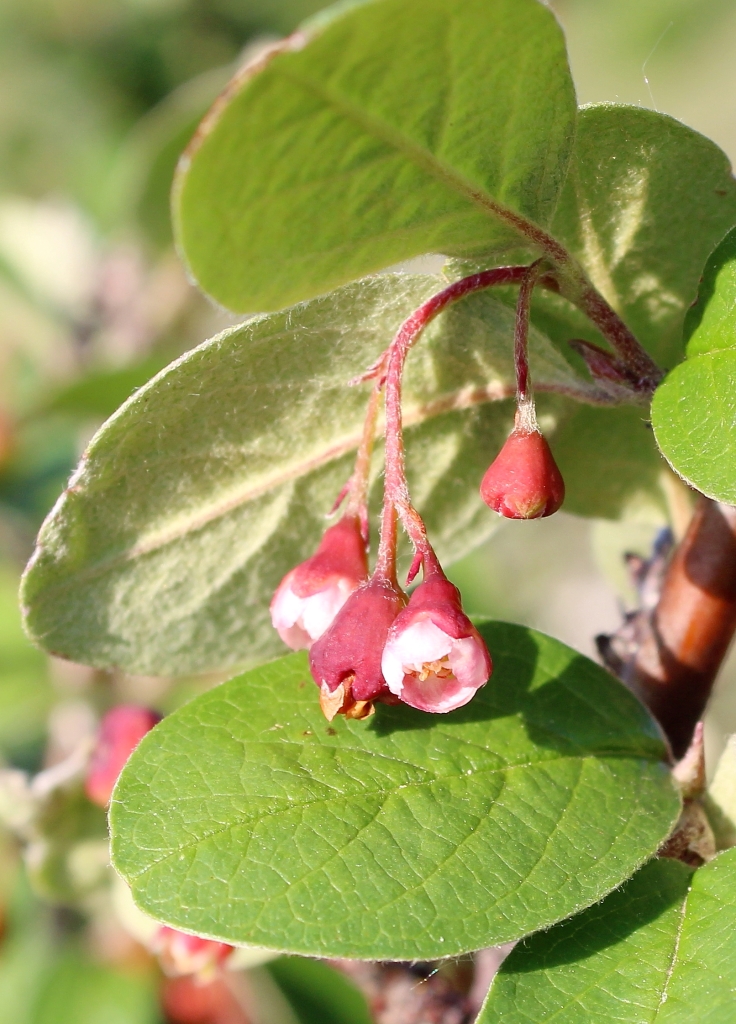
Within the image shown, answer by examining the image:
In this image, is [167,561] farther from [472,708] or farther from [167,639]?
[472,708]

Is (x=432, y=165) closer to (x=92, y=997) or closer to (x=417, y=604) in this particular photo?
(x=417, y=604)

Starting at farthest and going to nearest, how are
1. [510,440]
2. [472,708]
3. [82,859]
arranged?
1. [82,859]
2. [472,708]
3. [510,440]

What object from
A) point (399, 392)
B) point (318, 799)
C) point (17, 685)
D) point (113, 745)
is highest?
point (399, 392)

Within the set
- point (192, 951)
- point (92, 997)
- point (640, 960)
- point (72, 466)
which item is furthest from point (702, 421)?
point (72, 466)

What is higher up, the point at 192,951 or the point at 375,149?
the point at 375,149

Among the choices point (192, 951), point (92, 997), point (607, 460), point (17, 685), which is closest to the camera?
Result: point (607, 460)

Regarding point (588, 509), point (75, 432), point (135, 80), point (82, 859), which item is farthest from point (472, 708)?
point (135, 80)

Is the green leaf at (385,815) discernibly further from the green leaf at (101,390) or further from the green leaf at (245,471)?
the green leaf at (101,390)
